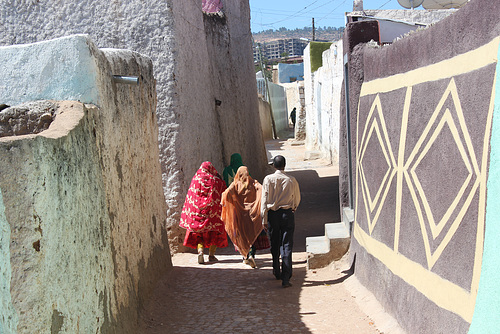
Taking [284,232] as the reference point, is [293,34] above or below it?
above

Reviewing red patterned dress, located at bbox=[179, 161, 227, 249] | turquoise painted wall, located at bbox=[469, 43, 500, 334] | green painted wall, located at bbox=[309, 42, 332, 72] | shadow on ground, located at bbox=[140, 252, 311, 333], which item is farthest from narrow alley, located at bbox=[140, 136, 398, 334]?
green painted wall, located at bbox=[309, 42, 332, 72]

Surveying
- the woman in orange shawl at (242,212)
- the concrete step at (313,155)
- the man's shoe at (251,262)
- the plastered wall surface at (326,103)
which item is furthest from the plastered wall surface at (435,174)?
the concrete step at (313,155)

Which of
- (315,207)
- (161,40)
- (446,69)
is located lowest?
(315,207)

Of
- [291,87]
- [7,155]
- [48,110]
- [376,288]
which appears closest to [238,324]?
[376,288]

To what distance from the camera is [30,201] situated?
2904 millimetres

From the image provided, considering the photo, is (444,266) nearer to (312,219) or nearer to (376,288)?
(376,288)

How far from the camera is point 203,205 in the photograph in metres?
7.55

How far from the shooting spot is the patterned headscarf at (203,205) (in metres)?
7.55

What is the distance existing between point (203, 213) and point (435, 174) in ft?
13.7

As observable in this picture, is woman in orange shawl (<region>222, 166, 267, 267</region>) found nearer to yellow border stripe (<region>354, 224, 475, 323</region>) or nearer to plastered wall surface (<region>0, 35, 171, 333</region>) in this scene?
plastered wall surface (<region>0, 35, 171, 333</region>)

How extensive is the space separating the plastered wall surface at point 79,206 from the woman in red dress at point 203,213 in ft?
4.25

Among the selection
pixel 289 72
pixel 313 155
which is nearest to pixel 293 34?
pixel 289 72

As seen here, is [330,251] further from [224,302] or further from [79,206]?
[79,206]

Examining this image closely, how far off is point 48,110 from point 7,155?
107cm
